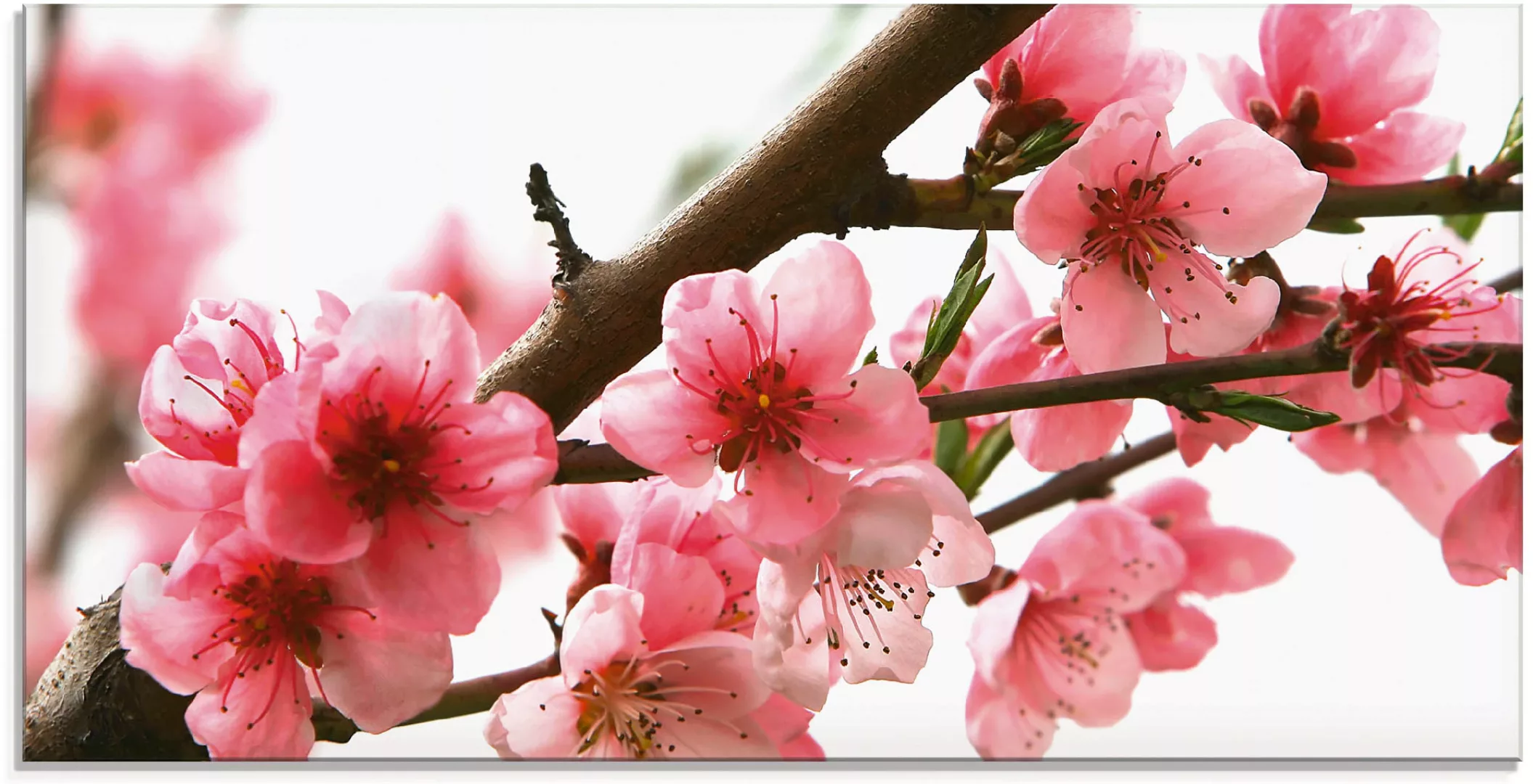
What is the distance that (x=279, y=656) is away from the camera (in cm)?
64

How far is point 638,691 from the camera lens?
75 centimetres

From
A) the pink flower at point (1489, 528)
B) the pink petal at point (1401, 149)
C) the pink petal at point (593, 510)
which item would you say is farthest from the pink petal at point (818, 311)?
the pink flower at point (1489, 528)

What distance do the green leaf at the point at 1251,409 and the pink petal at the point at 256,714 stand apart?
51 centimetres

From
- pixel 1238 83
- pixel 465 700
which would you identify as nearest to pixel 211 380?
pixel 465 700

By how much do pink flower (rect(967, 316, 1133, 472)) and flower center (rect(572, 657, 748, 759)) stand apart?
0.25 m

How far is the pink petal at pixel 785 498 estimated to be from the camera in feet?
1.84

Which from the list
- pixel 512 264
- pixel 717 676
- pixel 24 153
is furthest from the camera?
pixel 512 264

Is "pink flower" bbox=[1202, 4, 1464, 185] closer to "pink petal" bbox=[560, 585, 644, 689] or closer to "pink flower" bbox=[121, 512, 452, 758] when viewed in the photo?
"pink petal" bbox=[560, 585, 644, 689]

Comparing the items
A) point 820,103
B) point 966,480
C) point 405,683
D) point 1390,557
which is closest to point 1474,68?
point 1390,557

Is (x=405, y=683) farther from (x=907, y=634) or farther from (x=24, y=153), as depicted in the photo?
(x=24, y=153)

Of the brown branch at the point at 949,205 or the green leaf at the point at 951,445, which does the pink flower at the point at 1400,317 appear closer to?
the brown branch at the point at 949,205

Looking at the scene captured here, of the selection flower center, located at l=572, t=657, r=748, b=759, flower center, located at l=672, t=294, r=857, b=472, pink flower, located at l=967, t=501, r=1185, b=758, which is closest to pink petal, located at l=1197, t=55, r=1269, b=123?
pink flower, located at l=967, t=501, r=1185, b=758

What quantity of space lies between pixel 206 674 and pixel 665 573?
0.84 feet

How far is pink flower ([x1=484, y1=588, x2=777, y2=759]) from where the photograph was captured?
2.23 feet
